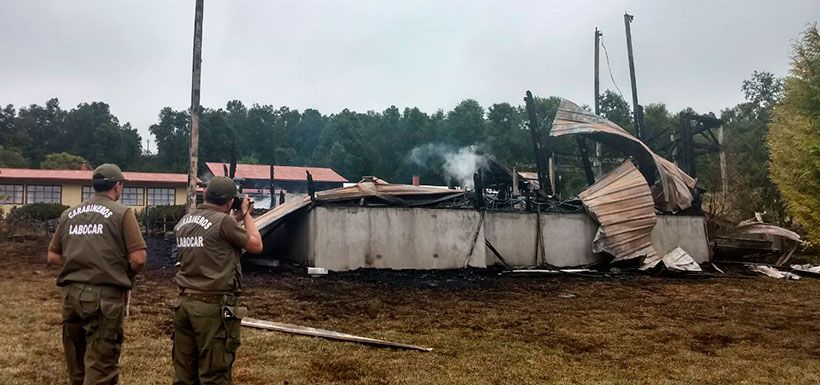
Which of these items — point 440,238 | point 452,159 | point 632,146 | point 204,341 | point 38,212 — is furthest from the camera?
point 452,159

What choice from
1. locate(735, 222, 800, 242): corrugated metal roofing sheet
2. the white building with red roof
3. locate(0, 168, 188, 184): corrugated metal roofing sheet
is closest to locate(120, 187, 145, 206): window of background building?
the white building with red roof

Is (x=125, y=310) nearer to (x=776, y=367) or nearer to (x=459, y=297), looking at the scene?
(x=776, y=367)

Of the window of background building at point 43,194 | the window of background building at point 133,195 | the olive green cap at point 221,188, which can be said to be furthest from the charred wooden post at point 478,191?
the window of background building at point 43,194

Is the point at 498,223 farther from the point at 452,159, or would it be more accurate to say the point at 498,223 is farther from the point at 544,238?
the point at 452,159

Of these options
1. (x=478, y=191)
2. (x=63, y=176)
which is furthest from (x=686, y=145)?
(x=63, y=176)

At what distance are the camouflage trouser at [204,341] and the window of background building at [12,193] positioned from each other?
104 feet

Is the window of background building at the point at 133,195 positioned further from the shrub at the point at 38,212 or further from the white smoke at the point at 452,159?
the white smoke at the point at 452,159

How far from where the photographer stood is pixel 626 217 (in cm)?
1498

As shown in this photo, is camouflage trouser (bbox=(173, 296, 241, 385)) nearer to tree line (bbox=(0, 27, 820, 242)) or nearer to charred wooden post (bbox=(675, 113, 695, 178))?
charred wooden post (bbox=(675, 113, 695, 178))

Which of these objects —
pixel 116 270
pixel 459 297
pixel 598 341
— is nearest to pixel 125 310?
pixel 116 270

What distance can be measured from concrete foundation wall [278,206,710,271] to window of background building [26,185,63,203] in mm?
20788

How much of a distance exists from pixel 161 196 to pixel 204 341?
31285 mm

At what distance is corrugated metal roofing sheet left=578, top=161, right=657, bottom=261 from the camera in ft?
48.5

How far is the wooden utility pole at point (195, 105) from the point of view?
1348 cm
